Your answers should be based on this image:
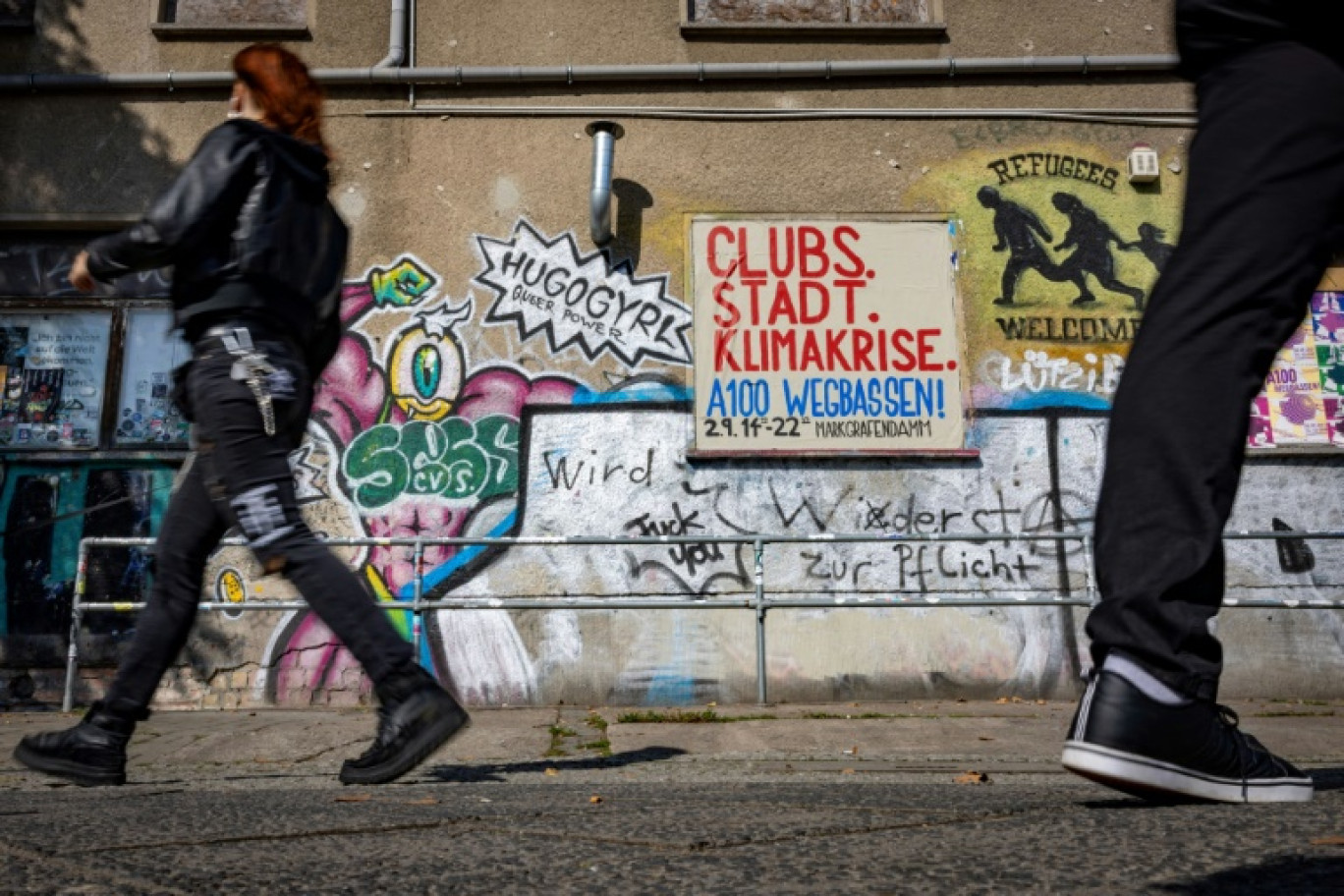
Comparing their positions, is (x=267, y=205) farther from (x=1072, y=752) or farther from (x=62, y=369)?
(x=62, y=369)

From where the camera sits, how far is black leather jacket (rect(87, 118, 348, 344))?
2.80 m

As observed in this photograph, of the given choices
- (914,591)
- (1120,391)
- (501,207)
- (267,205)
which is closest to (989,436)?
(914,591)

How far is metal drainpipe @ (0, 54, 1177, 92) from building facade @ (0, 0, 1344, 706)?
3cm

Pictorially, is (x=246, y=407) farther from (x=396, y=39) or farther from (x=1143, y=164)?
(x=1143, y=164)

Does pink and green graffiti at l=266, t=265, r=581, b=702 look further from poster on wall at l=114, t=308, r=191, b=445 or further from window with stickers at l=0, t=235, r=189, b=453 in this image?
window with stickers at l=0, t=235, r=189, b=453

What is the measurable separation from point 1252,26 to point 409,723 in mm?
2099

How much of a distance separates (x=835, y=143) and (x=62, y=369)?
17.5ft

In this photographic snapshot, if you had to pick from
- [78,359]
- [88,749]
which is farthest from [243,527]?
[78,359]

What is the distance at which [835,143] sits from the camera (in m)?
7.92

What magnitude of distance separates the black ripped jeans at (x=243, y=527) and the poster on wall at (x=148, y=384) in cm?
508

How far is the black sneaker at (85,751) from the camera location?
110 inches

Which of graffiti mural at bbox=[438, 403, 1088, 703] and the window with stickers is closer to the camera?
graffiti mural at bbox=[438, 403, 1088, 703]

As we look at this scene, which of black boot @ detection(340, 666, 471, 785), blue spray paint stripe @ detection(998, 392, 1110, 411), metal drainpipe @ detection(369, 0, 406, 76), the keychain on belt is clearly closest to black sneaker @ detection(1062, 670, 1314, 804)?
black boot @ detection(340, 666, 471, 785)

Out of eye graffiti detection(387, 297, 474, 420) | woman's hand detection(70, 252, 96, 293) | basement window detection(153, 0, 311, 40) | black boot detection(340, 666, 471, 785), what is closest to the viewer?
black boot detection(340, 666, 471, 785)
